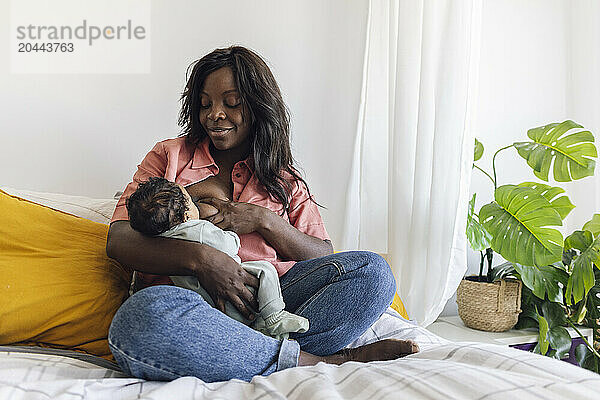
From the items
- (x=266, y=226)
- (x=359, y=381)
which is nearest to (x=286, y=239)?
(x=266, y=226)

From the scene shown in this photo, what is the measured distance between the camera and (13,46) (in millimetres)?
1902

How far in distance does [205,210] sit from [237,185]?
0.16 metres

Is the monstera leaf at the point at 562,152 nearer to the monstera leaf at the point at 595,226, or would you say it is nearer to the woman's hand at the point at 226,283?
→ the monstera leaf at the point at 595,226

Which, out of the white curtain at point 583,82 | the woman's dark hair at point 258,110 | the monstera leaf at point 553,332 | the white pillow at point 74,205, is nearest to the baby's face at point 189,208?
the woman's dark hair at point 258,110

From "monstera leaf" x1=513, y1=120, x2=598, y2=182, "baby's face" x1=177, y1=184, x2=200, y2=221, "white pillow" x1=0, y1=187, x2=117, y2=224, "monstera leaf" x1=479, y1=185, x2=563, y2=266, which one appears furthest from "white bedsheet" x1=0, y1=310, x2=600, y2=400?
"monstera leaf" x1=513, y1=120, x2=598, y2=182

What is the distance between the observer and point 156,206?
1.27 m

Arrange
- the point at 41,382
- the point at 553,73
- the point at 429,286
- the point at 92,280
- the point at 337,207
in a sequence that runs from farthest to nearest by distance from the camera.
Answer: the point at 553,73 < the point at 337,207 < the point at 429,286 < the point at 92,280 < the point at 41,382

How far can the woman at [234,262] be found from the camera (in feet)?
3.57

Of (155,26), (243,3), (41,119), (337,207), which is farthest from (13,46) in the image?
(337,207)

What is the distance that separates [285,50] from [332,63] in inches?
6.7

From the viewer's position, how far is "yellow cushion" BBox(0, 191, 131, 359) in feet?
4.24

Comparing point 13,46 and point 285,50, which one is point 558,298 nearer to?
point 285,50

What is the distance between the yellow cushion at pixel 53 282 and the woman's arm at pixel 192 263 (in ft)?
0.32

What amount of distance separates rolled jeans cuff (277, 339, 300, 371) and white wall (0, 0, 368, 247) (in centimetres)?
100
